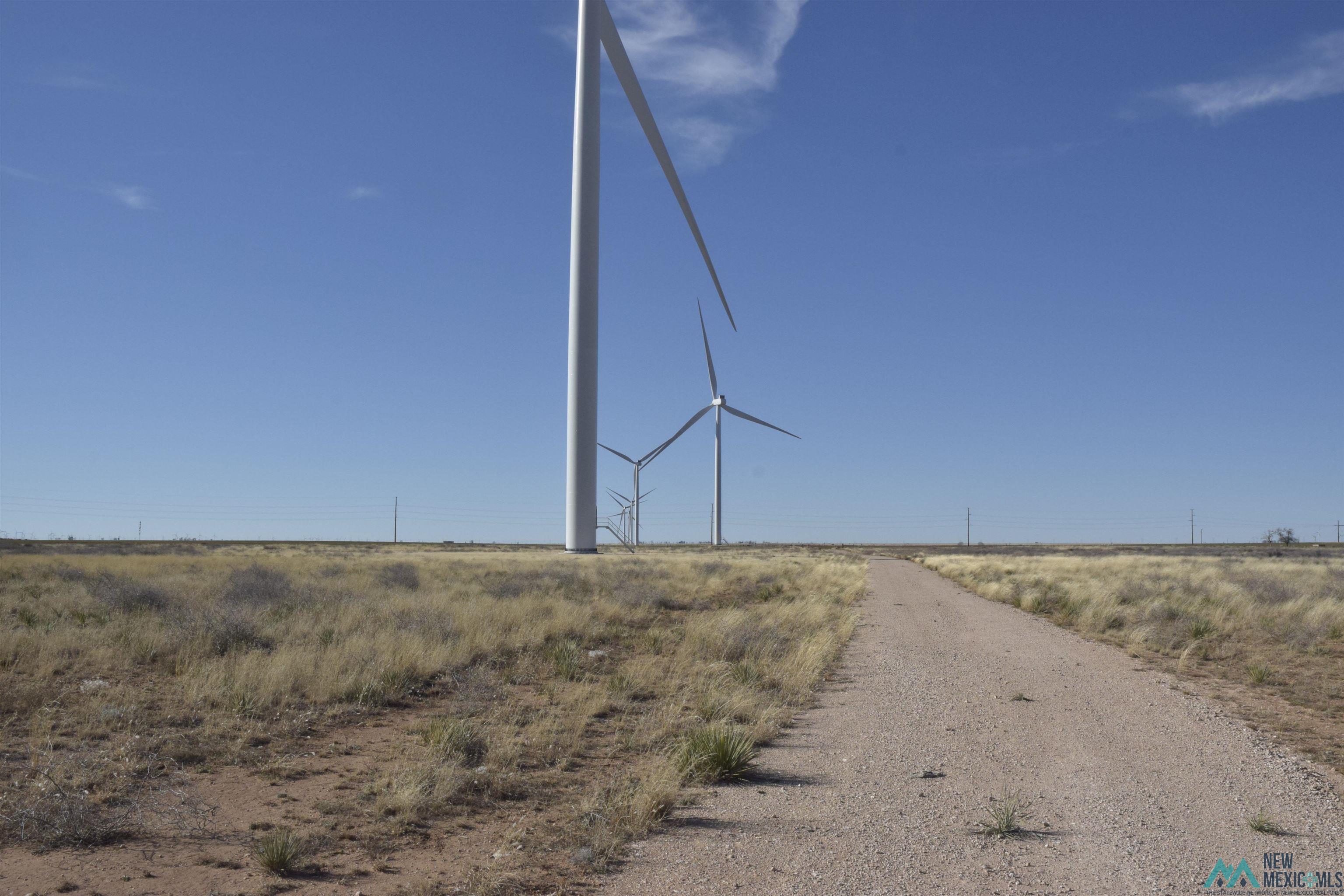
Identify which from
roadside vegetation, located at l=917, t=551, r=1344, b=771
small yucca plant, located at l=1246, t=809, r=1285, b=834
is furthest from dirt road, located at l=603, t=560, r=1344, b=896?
roadside vegetation, located at l=917, t=551, r=1344, b=771

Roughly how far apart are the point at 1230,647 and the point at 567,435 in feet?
86.2

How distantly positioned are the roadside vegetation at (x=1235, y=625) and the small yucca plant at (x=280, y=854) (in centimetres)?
1039

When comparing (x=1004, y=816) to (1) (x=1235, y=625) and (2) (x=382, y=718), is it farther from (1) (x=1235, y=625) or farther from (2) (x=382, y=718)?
(1) (x=1235, y=625)

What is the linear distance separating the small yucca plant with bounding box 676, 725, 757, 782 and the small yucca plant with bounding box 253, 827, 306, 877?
11.9 feet

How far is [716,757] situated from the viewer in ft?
29.7

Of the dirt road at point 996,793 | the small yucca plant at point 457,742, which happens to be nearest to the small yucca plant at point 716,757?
the dirt road at point 996,793

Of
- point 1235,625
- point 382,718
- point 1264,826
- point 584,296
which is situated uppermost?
point 584,296

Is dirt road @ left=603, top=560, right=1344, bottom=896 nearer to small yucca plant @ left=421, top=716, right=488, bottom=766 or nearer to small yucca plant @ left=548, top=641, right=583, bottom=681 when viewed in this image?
small yucca plant @ left=421, top=716, right=488, bottom=766

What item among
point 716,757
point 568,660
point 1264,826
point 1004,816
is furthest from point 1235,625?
point 716,757

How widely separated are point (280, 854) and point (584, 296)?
3236 centimetres

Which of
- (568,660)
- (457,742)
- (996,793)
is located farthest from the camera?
(568,660)

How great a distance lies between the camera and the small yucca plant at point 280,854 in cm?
672

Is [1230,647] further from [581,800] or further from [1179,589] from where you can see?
[581,800]

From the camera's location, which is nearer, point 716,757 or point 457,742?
point 716,757
